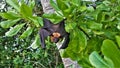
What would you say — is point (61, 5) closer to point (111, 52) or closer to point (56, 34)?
point (56, 34)

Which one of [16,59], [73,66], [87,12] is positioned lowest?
[16,59]

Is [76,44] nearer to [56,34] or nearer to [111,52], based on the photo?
[56,34]

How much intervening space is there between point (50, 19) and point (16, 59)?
2.02 m

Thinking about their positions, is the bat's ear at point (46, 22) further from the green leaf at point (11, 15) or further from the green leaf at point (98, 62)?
the green leaf at point (98, 62)

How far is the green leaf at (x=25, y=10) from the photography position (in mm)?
902

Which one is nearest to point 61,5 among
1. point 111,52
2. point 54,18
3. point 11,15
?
point 54,18

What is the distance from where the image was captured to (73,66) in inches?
48.4

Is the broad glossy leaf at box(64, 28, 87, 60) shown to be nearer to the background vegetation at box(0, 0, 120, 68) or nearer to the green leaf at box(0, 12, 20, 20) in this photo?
the background vegetation at box(0, 0, 120, 68)

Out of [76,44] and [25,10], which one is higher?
[25,10]

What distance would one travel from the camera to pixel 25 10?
0.91 m

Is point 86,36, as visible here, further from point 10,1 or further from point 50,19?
point 10,1

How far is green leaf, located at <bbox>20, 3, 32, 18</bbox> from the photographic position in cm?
90

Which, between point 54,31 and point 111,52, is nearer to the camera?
point 111,52

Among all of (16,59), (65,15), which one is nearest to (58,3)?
(65,15)
